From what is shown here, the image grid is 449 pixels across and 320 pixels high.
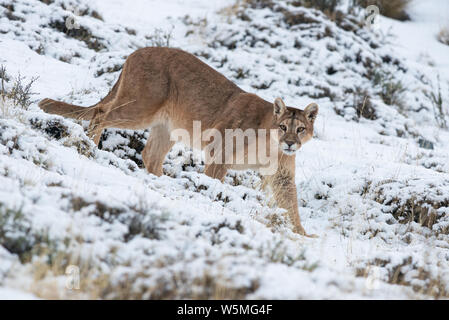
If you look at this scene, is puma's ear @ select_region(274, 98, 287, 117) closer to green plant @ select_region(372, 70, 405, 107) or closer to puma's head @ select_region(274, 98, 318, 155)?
puma's head @ select_region(274, 98, 318, 155)

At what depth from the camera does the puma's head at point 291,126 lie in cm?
541

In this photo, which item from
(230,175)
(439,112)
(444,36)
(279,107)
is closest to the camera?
(279,107)

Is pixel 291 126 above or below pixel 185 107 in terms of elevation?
below

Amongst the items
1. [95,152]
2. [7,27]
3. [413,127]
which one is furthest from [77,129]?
[413,127]

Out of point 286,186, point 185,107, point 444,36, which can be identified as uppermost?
point 444,36

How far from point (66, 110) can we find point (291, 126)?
2.57 meters

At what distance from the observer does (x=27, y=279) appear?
2379 mm

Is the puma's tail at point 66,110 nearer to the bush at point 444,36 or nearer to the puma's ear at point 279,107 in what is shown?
the puma's ear at point 279,107

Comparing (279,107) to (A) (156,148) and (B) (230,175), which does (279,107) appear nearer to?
(B) (230,175)

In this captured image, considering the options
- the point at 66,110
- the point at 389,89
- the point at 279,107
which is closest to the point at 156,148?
the point at 66,110

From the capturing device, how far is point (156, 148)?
637cm

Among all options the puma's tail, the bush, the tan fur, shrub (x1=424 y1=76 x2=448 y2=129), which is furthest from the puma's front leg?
the bush

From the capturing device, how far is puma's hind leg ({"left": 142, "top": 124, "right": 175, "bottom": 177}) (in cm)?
627

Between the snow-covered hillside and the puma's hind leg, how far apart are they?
0.24 meters
